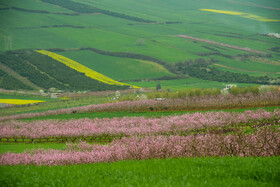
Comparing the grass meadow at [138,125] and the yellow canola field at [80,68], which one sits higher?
the grass meadow at [138,125]

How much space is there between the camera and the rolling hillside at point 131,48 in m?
104

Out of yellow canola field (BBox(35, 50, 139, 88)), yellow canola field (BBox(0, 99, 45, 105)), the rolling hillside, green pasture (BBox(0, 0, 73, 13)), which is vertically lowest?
yellow canola field (BBox(0, 99, 45, 105))

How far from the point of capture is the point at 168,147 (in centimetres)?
2066

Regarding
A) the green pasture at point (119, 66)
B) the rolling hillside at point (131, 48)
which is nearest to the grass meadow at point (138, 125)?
the green pasture at point (119, 66)

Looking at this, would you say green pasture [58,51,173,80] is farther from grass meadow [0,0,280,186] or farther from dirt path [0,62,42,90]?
dirt path [0,62,42,90]

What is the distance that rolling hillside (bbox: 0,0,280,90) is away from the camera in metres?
104

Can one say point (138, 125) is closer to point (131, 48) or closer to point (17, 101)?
point (17, 101)

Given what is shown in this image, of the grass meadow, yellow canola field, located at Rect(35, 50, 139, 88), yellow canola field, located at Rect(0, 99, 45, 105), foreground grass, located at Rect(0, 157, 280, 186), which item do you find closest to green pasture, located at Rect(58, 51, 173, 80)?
the grass meadow

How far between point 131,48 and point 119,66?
18.1 m

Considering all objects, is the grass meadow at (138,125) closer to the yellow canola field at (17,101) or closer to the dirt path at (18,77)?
the yellow canola field at (17,101)

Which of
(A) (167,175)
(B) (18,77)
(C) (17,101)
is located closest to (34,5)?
(B) (18,77)

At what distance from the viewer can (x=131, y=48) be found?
454 feet

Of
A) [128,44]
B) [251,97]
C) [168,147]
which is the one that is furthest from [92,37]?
[168,147]

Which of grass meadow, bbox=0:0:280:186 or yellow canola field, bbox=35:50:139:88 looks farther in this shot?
yellow canola field, bbox=35:50:139:88
